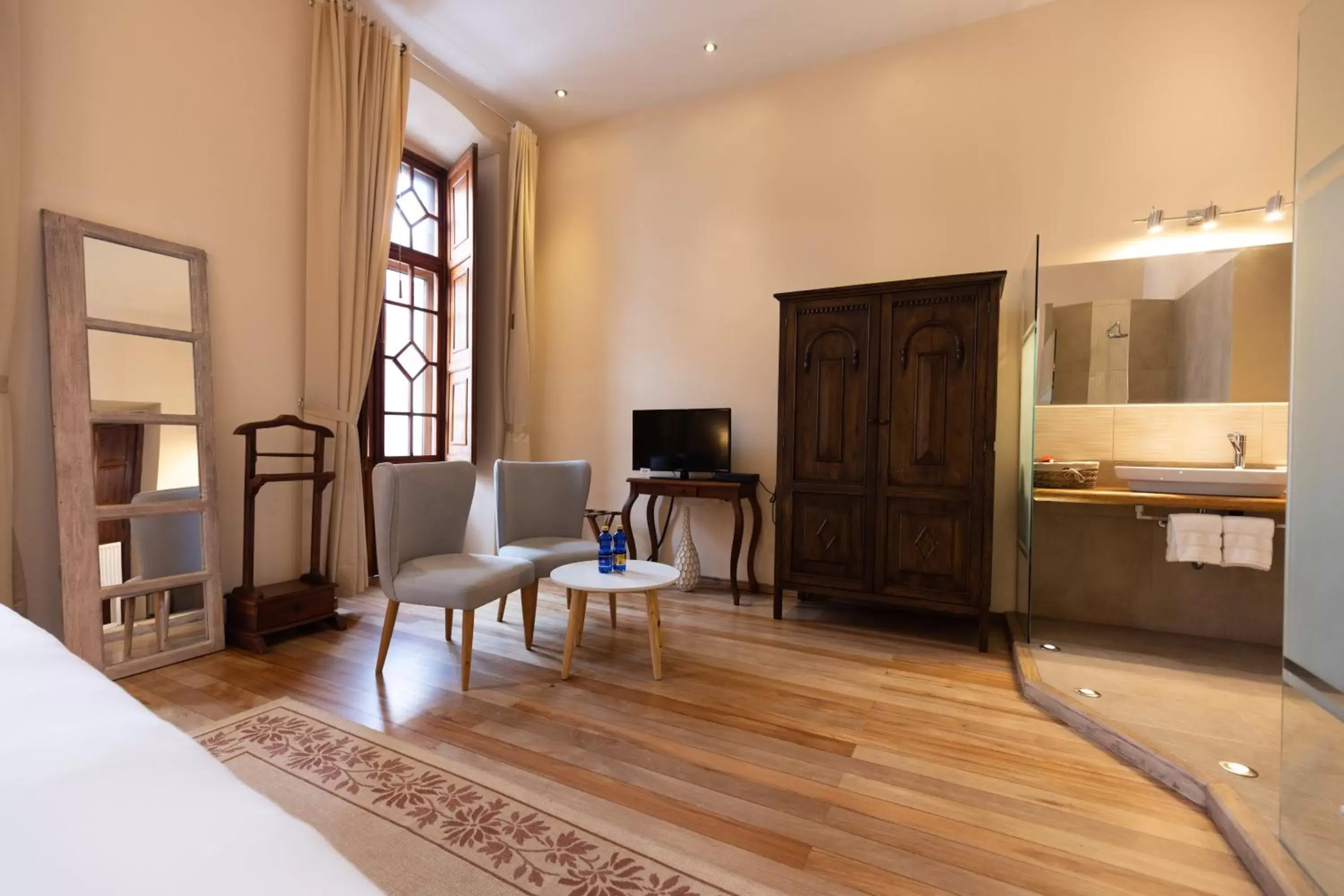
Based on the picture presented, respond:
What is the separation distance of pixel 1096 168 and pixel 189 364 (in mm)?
4723

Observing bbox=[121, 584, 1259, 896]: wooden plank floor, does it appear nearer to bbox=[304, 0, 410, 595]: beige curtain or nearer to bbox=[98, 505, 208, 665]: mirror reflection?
bbox=[98, 505, 208, 665]: mirror reflection

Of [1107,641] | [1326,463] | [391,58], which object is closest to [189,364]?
[391,58]

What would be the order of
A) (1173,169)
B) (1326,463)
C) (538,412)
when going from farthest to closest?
(538,412) → (1173,169) → (1326,463)

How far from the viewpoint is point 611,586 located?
2.46m

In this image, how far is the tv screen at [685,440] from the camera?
393cm

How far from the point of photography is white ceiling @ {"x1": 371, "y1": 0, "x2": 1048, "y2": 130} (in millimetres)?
3381

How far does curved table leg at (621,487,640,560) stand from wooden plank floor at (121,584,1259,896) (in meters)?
0.82

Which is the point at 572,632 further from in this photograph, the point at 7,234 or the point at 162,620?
the point at 7,234

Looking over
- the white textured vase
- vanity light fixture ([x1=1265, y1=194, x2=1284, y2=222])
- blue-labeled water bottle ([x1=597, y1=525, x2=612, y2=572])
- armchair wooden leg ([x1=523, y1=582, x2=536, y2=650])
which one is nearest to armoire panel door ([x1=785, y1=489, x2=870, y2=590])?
the white textured vase

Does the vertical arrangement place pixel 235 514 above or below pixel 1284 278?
below

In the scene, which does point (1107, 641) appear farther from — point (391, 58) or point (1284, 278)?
point (391, 58)

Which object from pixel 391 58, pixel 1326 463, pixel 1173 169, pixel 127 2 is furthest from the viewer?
pixel 391 58

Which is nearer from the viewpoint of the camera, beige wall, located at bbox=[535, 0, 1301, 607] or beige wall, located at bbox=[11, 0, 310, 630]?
beige wall, located at bbox=[11, 0, 310, 630]

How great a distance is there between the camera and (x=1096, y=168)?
3.19m
